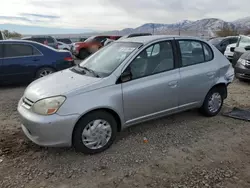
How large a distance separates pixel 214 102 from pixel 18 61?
17.3 feet

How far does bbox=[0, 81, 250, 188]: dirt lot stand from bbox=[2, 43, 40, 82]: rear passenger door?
278cm

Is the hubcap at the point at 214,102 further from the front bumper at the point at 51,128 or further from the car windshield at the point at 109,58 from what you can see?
the front bumper at the point at 51,128

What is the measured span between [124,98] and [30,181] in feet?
5.11

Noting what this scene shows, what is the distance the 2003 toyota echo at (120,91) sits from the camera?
9.90ft

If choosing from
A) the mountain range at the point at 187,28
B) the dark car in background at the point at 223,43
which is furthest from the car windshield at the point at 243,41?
the mountain range at the point at 187,28

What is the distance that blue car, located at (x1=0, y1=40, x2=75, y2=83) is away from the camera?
6.65 m

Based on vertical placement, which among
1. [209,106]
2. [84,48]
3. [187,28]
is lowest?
[209,106]

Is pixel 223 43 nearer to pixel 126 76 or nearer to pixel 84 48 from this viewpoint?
pixel 84 48

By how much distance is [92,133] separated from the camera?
126 inches

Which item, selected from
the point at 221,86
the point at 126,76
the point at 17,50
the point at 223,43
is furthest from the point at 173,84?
the point at 223,43

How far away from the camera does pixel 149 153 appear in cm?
333

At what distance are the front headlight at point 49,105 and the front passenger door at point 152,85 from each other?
2.92 ft

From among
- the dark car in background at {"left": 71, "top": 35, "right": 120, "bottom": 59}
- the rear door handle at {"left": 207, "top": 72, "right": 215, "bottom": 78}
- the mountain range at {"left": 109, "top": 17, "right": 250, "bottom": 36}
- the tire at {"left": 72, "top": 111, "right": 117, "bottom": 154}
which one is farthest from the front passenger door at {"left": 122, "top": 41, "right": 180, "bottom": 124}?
the mountain range at {"left": 109, "top": 17, "right": 250, "bottom": 36}

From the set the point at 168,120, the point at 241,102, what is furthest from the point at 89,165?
the point at 241,102
